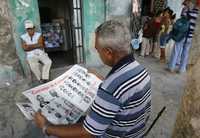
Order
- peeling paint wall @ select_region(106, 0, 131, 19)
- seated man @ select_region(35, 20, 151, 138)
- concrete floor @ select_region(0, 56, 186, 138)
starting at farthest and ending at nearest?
peeling paint wall @ select_region(106, 0, 131, 19)
concrete floor @ select_region(0, 56, 186, 138)
seated man @ select_region(35, 20, 151, 138)

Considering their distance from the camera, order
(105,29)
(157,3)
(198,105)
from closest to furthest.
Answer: (198,105) → (105,29) → (157,3)

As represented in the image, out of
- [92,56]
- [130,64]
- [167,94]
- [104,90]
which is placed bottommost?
[167,94]

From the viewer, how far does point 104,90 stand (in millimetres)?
1087

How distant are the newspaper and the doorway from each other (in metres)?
3.83

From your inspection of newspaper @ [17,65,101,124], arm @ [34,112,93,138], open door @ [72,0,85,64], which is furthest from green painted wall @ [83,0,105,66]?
arm @ [34,112,93,138]

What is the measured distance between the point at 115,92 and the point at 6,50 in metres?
4.10

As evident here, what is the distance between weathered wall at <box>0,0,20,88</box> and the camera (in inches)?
171

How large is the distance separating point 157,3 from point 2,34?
481 centimetres

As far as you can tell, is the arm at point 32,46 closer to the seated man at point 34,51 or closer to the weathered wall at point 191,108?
the seated man at point 34,51

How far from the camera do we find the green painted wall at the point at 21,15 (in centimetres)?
438

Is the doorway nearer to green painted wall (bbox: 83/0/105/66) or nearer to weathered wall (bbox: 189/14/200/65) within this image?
green painted wall (bbox: 83/0/105/66)

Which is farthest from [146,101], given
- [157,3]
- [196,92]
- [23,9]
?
[157,3]

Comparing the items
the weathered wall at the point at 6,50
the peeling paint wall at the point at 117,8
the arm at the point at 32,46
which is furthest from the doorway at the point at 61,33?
the weathered wall at the point at 6,50

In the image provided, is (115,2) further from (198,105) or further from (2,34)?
(198,105)
